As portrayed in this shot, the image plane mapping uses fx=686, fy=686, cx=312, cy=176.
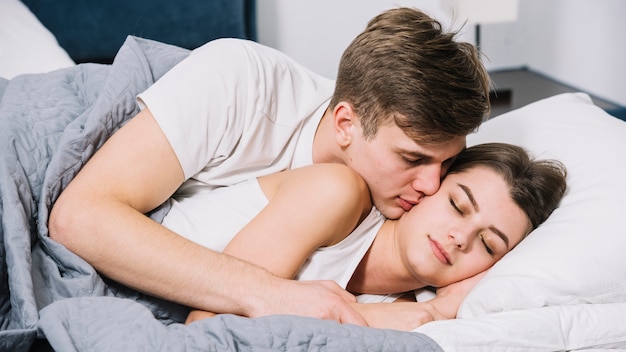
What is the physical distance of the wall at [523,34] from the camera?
2621 millimetres

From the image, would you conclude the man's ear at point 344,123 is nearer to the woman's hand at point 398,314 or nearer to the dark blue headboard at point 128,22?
the woman's hand at point 398,314

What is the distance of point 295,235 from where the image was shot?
114 centimetres

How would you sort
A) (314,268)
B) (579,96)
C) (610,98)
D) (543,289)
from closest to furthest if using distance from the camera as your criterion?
1. (543,289)
2. (314,268)
3. (579,96)
4. (610,98)

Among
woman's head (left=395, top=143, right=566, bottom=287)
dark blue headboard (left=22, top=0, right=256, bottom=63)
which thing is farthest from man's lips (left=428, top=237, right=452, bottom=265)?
→ dark blue headboard (left=22, top=0, right=256, bottom=63)

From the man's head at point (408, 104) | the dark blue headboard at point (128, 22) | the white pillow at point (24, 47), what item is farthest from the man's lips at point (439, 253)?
the dark blue headboard at point (128, 22)

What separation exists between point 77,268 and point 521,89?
2.07 metres

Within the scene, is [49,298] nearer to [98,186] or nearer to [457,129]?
[98,186]

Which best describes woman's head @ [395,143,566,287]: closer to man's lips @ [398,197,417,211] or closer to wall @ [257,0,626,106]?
man's lips @ [398,197,417,211]

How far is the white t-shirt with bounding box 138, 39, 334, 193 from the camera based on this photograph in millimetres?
1202

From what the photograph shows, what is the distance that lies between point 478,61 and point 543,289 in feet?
1.45

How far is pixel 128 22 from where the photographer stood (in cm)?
246

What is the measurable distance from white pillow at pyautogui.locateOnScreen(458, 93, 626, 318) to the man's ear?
0.36 meters

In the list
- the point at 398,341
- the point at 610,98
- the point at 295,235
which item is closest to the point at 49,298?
the point at 295,235

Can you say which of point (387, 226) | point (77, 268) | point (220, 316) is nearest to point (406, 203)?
point (387, 226)
